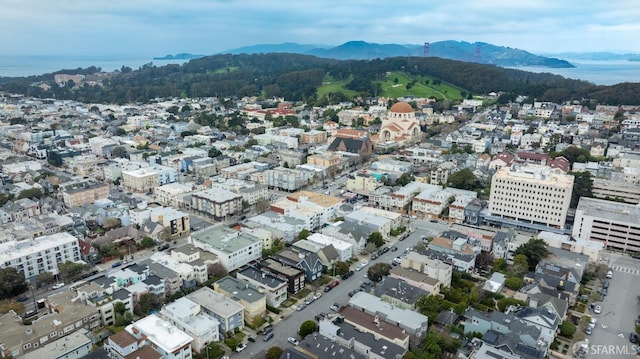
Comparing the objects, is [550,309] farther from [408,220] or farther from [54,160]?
[54,160]

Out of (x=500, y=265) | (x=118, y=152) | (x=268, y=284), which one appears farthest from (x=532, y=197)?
(x=118, y=152)

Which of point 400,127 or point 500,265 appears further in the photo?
point 400,127

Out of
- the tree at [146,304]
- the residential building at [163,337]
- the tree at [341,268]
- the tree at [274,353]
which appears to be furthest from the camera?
the tree at [341,268]

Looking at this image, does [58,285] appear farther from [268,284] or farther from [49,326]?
[268,284]

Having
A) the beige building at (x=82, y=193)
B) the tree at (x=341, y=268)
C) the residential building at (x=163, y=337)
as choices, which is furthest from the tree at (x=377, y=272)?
the beige building at (x=82, y=193)

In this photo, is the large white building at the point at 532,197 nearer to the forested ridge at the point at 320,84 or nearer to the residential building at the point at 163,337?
the residential building at the point at 163,337

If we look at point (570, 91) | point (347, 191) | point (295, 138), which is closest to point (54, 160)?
point (295, 138)
